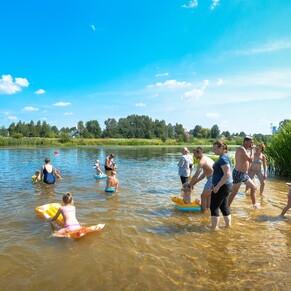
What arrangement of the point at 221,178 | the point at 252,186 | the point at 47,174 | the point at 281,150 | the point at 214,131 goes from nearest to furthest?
the point at 221,178 → the point at 252,186 → the point at 47,174 → the point at 281,150 → the point at 214,131

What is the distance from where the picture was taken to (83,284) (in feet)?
14.7

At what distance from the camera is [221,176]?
6371mm

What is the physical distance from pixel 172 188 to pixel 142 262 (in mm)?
8080

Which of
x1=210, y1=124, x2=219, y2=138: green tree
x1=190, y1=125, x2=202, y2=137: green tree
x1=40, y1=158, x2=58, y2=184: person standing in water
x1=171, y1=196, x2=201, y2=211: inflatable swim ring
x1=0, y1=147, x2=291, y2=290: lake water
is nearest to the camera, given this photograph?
x1=0, y1=147, x2=291, y2=290: lake water

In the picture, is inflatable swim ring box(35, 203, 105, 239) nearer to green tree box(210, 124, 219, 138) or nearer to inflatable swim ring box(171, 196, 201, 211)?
inflatable swim ring box(171, 196, 201, 211)

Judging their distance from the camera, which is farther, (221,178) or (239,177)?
(239,177)

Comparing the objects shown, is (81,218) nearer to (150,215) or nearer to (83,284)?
(150,215)

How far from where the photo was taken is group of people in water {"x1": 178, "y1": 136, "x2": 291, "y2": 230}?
21.0ft

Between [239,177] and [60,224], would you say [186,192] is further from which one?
[60,224]

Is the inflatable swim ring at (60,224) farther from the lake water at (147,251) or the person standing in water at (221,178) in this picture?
the person standing in water at (221,178)

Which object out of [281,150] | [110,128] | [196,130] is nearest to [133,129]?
[110,128]

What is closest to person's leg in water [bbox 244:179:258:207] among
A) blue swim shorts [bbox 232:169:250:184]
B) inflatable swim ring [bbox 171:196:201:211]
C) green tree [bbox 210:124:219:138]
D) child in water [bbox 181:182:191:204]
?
blue swim shorts [bbox 232:169:250:184]

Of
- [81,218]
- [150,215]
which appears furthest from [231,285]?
[81,218]

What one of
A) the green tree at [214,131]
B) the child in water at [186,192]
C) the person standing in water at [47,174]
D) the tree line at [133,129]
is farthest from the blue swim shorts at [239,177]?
the green tree at [214,131]
